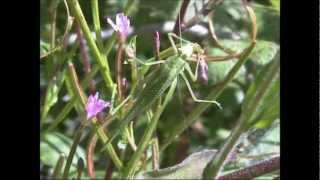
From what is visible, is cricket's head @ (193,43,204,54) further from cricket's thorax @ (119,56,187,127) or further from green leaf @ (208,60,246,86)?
green leaf @ (208,60,246,86)

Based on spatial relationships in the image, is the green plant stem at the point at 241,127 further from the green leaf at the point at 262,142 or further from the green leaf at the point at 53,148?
the green leaf at the point at 53,148

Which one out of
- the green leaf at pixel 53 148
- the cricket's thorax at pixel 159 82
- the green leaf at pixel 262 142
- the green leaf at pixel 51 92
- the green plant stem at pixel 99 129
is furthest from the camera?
the green leaf at pixel 53 148

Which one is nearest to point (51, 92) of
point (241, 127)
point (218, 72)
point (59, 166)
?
point (59, 166)

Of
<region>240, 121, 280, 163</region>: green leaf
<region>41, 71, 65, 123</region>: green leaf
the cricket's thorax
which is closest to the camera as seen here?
the cricket's thorax

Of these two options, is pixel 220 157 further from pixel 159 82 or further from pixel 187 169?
pixel 159 82

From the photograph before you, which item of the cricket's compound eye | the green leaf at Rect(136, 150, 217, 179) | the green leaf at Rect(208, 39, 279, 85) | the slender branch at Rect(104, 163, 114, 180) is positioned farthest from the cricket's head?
the green leaf at Rect(208, 39, 279, 85)

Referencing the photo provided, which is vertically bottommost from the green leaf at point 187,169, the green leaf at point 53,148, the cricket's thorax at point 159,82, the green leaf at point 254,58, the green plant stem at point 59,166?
the green leaf at point 53,148

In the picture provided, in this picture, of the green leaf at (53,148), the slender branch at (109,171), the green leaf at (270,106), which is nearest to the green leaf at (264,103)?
the green leaf at (270,106)

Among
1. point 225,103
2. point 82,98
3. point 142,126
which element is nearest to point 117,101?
point 82,98
